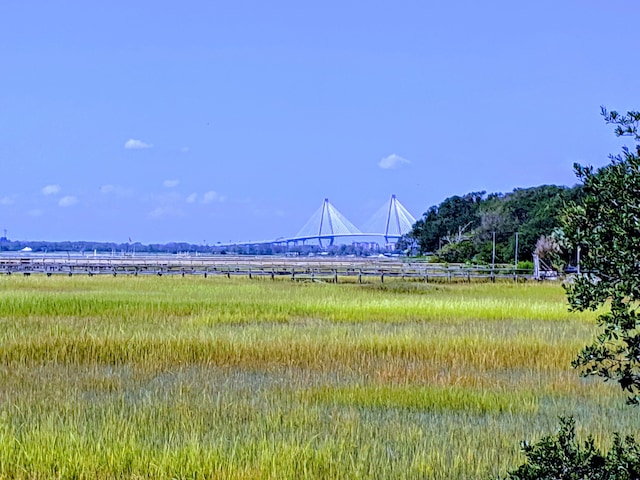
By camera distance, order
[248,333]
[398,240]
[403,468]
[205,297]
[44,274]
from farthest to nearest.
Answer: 1. [398,240]
2. [44,274]
3. [205,297]
4. [248,333]
5. [403,468]

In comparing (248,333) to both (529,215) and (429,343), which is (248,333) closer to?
(429,343)

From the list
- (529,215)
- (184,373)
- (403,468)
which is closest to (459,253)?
(529,215)

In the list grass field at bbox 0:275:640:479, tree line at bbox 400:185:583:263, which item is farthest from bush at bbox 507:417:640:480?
tree line at bbox 400:185:583:263

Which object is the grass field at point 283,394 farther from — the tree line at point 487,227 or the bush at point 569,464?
the tree line at point 487,227

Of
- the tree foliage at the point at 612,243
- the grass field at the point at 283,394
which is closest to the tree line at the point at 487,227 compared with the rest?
the grass field at the point at 283,394

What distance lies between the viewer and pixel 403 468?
6988 millimetres

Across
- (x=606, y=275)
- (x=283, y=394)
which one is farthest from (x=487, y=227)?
(x=606, y=275)

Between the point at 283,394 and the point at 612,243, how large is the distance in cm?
704

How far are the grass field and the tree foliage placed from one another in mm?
A: 3049

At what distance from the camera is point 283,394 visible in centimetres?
1069

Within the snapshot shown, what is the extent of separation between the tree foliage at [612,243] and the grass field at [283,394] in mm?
3049

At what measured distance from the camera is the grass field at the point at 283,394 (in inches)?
283

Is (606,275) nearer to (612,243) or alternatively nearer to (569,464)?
(612,243)

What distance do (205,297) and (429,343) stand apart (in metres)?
14.0
